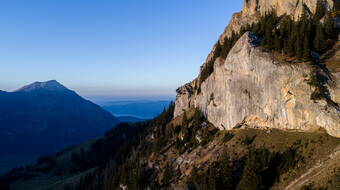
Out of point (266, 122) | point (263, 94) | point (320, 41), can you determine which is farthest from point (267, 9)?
point (266, 122)

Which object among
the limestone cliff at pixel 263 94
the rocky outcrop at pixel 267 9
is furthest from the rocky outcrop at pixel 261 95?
the rocky outcrop at pixel 267 9

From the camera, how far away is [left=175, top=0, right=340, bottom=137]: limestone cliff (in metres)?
59.1

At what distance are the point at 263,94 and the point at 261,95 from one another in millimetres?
932

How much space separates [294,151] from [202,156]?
32719 mm

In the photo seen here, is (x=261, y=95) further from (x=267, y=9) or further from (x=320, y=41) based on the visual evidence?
(x=267, y=9)

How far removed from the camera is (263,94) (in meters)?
74.6

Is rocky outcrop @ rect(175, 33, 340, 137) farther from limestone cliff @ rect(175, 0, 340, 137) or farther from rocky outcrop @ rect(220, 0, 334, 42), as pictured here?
rocky outcrop @ rect(220, 0, 334, 42)

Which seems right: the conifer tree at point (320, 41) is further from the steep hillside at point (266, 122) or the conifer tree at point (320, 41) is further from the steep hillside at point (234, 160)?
the steep hillside at point (234, 160)

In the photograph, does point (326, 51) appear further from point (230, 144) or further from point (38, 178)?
point (38, 178)

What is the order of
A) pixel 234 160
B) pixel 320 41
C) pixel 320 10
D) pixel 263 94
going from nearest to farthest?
pixel 234 160 → pixel 320 41 → pixel 263 94 → pixel 320 10

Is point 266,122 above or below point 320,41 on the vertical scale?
below

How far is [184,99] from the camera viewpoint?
14250cm

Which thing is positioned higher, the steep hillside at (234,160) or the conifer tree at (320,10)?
the conifer tree at (320,10)

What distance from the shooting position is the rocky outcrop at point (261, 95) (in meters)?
60.2
